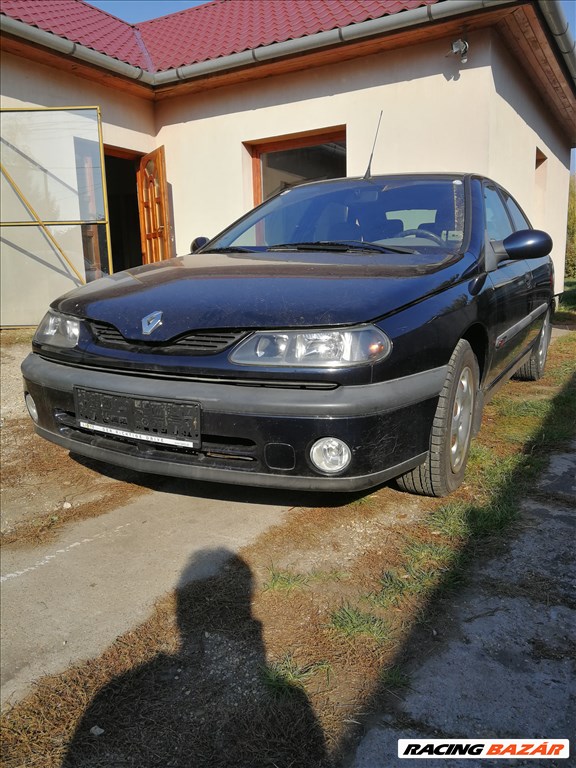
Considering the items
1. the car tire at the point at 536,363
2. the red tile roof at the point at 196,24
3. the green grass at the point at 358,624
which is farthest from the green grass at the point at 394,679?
the red tile roof at the point at 196,24

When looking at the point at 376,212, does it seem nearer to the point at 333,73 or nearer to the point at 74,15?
the point at 333,73

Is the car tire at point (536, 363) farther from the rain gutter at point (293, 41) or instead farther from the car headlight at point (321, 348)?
A: the car headlight at point (321, 348)

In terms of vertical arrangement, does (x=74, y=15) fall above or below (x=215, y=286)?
above

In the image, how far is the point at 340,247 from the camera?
2.74m

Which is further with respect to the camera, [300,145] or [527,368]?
[300,145]

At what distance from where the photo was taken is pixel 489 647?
167 centimetres

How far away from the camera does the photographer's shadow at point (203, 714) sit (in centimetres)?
138

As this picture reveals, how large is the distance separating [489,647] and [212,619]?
82 cm

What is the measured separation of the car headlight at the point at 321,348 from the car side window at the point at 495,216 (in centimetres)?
143

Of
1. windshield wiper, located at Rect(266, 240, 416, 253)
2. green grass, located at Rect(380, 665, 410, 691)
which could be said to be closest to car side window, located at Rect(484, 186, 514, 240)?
windshield wiper, located at Rect(266, 240, 416, 253)

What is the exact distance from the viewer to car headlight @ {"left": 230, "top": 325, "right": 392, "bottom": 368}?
1920 mm

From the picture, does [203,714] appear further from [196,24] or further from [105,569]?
[196,24]

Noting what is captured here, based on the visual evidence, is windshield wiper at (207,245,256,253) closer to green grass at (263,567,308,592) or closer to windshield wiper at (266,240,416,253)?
windshield wiper at (266,240,416,253)

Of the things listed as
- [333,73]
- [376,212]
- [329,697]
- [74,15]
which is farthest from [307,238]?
[74,15]
